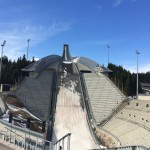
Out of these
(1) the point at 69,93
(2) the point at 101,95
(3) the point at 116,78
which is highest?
(3) the point at 116,78

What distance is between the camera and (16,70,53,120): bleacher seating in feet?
101

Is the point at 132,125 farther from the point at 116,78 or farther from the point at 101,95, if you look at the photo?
the point at 116,78

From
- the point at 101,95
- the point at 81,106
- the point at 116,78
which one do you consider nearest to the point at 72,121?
the point at 81,106

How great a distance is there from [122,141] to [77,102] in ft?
36.1

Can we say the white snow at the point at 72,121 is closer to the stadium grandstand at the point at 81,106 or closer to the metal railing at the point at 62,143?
the stadium grandstand at the point at 81,106

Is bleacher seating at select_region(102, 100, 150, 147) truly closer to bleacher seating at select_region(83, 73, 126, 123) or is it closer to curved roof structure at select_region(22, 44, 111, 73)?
bleacher seating at select_region(83, 73, 126, 123)

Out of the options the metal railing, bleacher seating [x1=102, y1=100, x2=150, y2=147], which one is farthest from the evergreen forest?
the metal railing

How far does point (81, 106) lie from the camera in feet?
101

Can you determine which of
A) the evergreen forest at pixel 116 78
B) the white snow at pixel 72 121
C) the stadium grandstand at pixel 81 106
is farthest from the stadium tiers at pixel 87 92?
the evergreen forest at pixel 116 78

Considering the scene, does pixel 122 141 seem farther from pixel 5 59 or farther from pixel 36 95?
pixel 5 59

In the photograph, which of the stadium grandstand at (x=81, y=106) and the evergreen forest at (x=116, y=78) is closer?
the stadium grandstand at (x=81, y=106)

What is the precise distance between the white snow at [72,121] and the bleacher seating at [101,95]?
154cm

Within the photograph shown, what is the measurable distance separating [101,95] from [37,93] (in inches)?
280

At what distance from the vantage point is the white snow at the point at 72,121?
2362 cm
